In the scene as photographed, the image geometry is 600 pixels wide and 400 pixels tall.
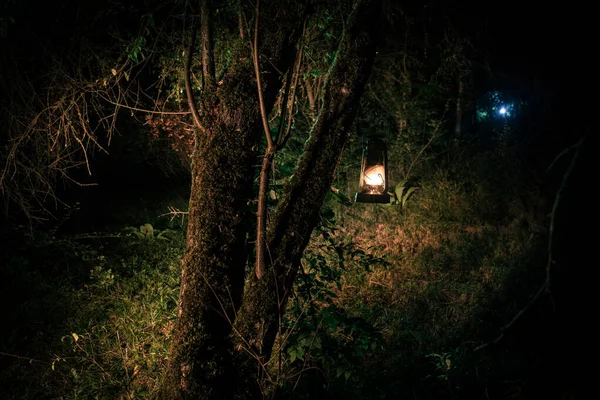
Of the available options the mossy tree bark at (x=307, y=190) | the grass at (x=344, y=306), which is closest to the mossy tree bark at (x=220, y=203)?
the mossy tree bark at (x=307, y=190)

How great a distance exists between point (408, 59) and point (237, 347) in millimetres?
9529

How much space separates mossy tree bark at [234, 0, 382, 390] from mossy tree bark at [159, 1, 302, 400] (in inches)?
6.1

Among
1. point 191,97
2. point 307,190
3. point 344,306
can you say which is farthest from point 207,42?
point 344,306

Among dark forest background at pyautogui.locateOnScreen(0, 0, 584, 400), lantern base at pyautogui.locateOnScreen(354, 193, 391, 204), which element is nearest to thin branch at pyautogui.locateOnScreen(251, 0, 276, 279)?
dark forest background at pyautogui.locateOnScreen(0, 0, 584, 400)

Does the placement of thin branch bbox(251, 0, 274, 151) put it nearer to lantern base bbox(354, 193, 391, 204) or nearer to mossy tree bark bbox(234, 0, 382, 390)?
mossy tree bark bbox(234, 0, 382, 390)

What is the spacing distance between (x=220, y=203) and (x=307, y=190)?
552 mm

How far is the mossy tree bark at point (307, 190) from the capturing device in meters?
2.50

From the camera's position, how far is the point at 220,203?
2.51m

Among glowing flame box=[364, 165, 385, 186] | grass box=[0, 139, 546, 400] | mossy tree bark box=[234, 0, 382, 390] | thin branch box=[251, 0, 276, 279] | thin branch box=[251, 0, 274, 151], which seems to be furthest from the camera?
glowing flame box=[364, 165, 385, 186]

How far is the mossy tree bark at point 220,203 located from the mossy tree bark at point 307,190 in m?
0.15

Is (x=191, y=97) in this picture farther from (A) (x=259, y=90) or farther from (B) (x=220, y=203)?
(B) (x=220, y=203)

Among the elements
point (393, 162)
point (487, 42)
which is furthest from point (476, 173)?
point (487, 42)

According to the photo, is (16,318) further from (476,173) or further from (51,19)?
(476,173)

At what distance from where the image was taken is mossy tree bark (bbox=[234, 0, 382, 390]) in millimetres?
2502
